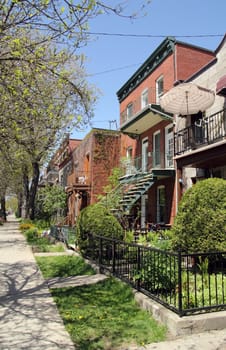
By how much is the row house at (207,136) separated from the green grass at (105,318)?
18.7ft

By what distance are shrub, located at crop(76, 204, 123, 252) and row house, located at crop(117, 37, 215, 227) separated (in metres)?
5.22

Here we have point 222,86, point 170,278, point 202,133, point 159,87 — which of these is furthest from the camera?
point 159,87

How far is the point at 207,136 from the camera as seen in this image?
11031 millimetres

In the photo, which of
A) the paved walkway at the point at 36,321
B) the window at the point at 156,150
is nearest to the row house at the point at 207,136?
the window at the point at 156,150

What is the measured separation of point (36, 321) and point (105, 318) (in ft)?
3.62

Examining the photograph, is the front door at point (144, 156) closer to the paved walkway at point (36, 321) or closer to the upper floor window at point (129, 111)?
the upper floor window at point (129, 111)

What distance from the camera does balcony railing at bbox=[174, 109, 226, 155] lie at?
11273 millimetres

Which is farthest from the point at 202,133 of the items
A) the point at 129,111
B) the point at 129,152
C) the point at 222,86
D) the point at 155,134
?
the point at 129,111

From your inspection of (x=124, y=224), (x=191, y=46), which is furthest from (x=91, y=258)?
(x=191, y=46)

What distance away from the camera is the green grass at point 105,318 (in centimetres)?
436

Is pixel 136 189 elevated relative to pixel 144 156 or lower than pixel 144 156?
lower

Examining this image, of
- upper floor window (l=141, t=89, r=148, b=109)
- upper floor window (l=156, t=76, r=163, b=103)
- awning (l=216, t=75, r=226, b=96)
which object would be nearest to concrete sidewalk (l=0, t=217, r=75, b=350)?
awning (l=216, t=75, r=226, b=96)

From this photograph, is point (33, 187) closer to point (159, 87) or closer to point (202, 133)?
point (159, 87)

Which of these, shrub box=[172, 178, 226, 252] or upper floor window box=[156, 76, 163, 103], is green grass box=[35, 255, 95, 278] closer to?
shrub box=[172, 178, 226, 252]
